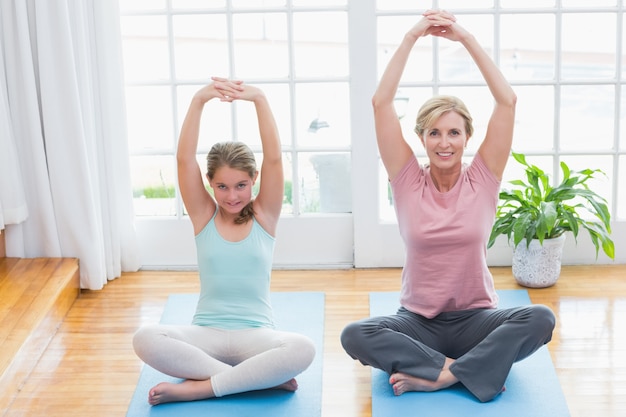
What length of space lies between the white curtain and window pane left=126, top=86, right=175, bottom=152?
154 mm

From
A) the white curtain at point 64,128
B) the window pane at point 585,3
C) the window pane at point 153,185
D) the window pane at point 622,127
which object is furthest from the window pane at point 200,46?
the window pane at point 622,127

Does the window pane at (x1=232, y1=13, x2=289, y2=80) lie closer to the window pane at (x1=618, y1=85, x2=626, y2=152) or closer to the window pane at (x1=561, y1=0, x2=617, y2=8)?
the window pane at (x1=561, y1=0, x2=617, y2=8)

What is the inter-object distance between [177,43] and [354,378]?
70.5 inches

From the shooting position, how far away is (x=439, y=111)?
2.95 metres

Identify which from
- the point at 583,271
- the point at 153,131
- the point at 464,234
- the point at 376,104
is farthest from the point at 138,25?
the point at 583,271

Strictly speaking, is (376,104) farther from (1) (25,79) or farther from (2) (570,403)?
(1) (25,79)

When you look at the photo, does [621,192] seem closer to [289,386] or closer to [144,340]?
[289,386]

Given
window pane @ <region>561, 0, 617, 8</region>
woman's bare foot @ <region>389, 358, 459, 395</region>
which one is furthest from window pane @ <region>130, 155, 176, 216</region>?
window pane @ <region>561, 0, 617, 8</region>

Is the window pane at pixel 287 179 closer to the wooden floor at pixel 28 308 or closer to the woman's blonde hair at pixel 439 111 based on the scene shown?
the wooden floor at pixel 28 308

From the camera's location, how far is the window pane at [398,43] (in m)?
4.04

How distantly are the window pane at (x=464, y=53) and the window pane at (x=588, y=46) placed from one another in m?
0.32

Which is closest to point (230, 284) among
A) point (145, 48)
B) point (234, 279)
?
point (234, 279)

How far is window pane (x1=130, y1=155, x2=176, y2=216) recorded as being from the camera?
4.25m

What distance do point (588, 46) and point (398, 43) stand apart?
0.89m
